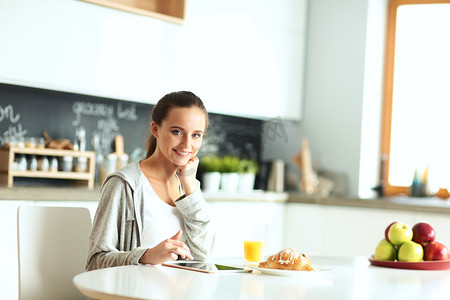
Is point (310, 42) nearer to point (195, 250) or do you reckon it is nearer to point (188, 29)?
point (188, 29)

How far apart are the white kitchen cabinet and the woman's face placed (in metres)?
1.48

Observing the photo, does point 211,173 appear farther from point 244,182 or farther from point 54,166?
point 54,166

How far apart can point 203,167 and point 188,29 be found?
885 mm

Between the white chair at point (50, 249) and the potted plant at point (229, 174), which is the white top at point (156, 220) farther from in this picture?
the potted plant at point (229, 174)

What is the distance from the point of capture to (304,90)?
4.87 meters

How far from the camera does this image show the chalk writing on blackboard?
360cm

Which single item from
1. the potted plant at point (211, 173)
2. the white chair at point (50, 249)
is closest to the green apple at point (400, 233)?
the white chair at point (50, 249)

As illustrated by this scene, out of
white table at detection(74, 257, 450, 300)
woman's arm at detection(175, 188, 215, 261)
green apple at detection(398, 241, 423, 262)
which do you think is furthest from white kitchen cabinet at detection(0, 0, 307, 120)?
green apple at detection(398, 241, 423, 262)

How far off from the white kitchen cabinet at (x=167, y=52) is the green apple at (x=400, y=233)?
6.40 ft

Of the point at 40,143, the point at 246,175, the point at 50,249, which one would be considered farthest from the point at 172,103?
the point at 246,175

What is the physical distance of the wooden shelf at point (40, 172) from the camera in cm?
338

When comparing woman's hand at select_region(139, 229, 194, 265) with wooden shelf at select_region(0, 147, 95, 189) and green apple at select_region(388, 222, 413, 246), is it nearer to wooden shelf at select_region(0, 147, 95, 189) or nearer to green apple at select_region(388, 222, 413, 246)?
green apple at select_region(388, 222, 413, 246)

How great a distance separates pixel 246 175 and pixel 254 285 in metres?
2.83

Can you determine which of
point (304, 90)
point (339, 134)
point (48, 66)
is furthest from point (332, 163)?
point (48, 66)
